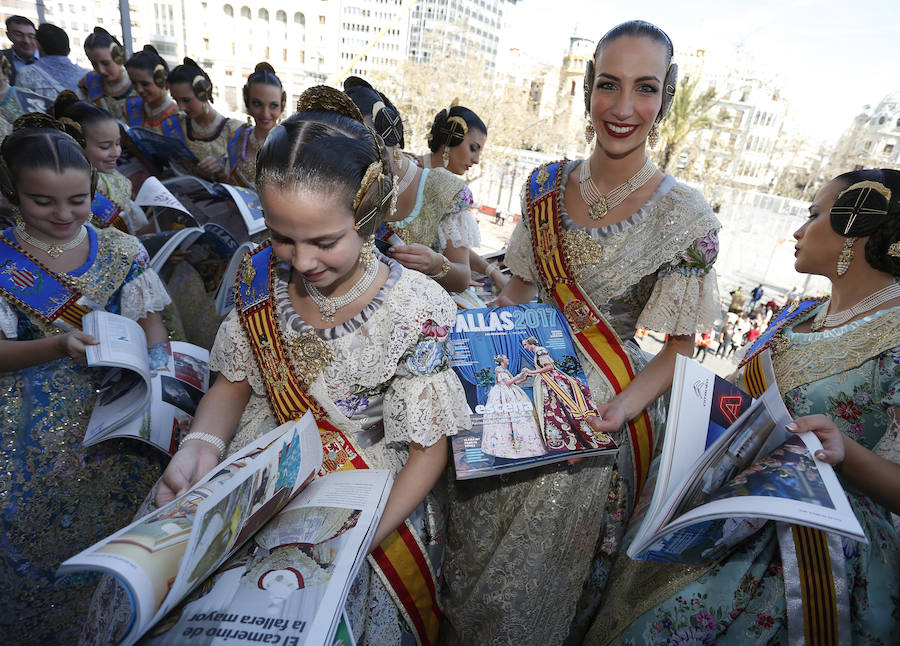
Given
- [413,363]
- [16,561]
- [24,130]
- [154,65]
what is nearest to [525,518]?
[413,363]

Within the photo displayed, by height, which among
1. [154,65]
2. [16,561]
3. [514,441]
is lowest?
[16,561]

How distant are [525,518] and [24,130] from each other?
7.04ft

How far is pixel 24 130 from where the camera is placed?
1680mm

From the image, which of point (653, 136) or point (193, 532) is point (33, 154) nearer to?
point (193, 532)

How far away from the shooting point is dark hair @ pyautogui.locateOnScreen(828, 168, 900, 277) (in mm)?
1445

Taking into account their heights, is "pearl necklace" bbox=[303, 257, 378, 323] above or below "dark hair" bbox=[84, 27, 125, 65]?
below

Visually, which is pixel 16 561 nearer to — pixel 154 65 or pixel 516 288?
pixel 516 288

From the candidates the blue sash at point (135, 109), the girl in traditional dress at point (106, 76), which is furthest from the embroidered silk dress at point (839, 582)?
the girl in traditional dress at point (106, 76)

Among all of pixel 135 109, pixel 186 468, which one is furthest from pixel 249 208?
pixel 135 109

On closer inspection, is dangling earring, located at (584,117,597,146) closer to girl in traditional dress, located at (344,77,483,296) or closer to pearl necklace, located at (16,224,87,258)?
girl in traditional dress, located at (344,77,483,296)

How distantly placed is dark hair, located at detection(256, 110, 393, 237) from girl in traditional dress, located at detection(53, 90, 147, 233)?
189 centimetres

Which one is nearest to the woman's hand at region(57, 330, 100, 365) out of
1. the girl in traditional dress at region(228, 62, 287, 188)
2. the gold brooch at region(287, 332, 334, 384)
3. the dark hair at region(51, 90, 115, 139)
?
the gold brooch at region(287, 332, 334, 384)

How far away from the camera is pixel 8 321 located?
1669 millimetres

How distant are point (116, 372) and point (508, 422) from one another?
4.26ft
